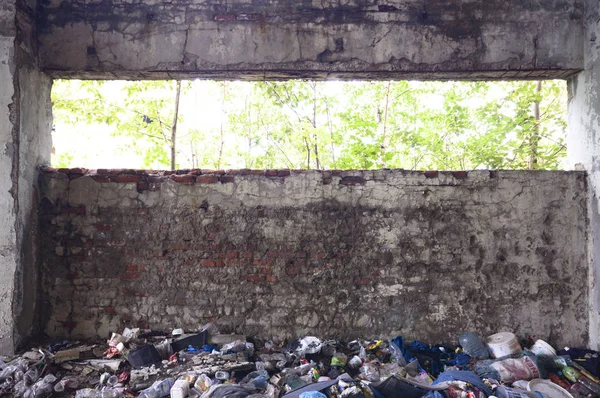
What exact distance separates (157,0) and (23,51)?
1311 millimetres

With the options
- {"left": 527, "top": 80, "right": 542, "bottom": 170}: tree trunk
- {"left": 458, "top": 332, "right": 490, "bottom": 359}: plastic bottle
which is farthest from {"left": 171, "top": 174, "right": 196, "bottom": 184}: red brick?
{"left": 527, "top": 80, "right": 542, "bottom": 170}: tree trunk

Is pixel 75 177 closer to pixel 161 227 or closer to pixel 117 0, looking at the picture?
pixel 161 227

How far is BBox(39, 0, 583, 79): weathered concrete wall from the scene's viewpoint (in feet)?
12.2

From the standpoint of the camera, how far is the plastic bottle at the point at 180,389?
9.18 ft

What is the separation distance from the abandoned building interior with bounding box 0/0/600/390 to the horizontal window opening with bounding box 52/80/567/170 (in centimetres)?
313

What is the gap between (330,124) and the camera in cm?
870

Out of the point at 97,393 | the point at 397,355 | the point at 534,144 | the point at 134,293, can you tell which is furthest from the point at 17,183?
the point at 534,144

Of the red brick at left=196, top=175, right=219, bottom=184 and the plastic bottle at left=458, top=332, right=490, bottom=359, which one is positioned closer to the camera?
the plastic bottle at left=458, top=332, right=490, bottom=359

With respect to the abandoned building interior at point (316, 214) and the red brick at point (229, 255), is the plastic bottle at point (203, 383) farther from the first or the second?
the red brick at point (229, 255)

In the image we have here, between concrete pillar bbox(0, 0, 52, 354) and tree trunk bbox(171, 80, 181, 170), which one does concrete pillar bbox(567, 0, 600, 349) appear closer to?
concrete pillar bbox(0, 0, 52, 354)

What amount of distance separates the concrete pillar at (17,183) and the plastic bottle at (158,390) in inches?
56.1

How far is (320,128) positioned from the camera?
823 centimetres

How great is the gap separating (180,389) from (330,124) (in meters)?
6.86

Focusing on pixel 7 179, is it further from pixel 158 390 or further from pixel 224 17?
pixel 224 17
